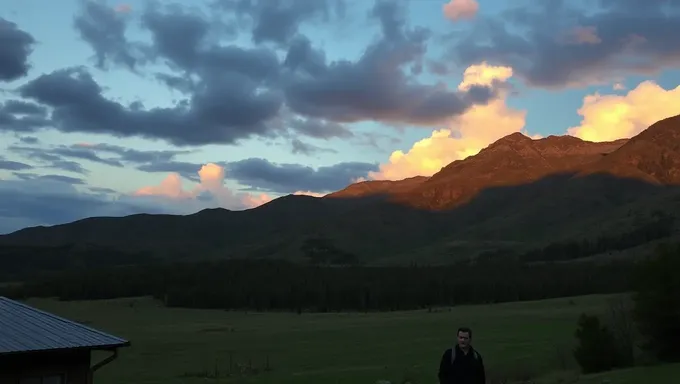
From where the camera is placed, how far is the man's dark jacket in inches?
444

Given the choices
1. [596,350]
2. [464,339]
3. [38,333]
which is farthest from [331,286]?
[464,339]

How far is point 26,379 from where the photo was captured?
16.0 metres

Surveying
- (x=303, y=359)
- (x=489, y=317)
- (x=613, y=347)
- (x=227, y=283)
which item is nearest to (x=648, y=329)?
(x=613, y=347)

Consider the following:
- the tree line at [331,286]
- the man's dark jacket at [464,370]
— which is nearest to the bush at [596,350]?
the man's dark jacket at [464,370]

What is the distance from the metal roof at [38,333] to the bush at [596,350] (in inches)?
986

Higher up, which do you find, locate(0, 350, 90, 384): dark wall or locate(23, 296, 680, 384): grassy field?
locate(0, 350, 90, 384): dark wall

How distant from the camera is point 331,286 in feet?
495

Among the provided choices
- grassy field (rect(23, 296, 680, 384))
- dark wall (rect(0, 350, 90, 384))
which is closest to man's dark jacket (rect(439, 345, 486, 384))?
dark wall (rect(0, 350, 90, 384))

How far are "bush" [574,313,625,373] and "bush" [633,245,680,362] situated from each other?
151cm

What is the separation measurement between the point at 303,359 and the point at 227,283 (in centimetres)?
11385

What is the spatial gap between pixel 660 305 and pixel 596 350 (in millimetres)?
3620

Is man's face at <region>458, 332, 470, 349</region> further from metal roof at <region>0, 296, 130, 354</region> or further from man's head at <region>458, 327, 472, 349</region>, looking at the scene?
metal roof at <region>0, 296, 130, 354</region>

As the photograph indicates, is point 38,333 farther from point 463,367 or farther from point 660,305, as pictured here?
point 660,305

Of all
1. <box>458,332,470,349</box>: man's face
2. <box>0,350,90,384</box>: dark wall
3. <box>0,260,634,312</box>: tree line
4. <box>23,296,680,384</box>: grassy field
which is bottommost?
<box>23,296,680,384</box>: grassy field
